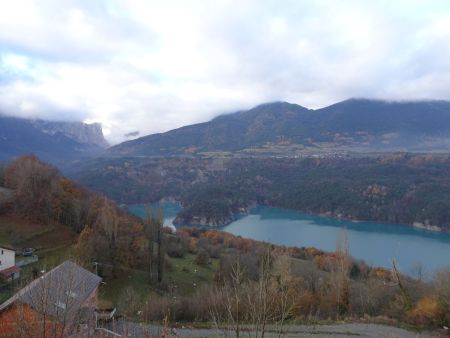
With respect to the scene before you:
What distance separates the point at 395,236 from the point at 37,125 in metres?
177

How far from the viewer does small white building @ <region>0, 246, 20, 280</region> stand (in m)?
18.5

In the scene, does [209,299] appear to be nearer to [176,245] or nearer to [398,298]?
[398,298]

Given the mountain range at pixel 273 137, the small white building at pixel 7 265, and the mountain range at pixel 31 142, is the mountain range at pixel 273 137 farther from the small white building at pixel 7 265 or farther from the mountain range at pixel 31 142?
the small white building at pixel 7 265

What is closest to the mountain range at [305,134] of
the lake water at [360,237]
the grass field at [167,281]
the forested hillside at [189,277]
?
the lake water at [360,237]

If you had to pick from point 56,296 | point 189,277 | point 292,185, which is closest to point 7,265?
point 189,277

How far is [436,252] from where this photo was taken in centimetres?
4962

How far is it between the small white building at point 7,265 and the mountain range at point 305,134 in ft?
467

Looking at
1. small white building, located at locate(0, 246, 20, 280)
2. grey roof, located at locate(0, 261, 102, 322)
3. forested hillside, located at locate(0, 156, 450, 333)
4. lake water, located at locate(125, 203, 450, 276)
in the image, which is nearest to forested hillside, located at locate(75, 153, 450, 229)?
lake water, located at locate(125, 203, 450, 276)

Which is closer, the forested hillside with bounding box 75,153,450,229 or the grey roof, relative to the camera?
the grey roof

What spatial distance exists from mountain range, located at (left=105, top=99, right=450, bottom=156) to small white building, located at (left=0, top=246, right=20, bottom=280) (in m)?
142

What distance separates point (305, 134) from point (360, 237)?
12017 centimetres

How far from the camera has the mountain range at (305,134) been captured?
6683 inches

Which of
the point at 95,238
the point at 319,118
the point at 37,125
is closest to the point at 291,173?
the point at 319,118

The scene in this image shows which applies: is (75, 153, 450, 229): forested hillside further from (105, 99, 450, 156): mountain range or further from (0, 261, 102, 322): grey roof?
(0, 261, 102, 322): grey roof
